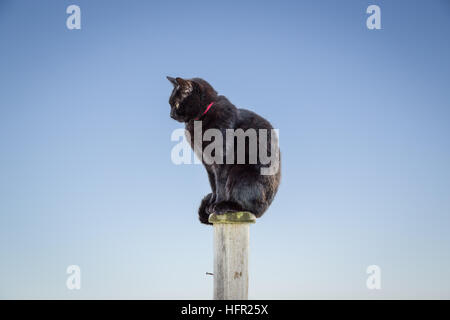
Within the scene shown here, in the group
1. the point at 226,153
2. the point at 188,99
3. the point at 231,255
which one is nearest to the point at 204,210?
the point at 226,153

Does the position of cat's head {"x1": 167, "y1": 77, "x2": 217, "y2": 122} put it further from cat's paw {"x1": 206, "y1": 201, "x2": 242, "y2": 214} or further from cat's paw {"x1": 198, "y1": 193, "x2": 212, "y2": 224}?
cat's paw {"x1": 206, "y1": 201, "x2": 242, "y2": 214}

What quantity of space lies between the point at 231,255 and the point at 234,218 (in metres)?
0.34

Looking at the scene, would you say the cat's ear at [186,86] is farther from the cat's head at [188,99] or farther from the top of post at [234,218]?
the top of post at [234,218]

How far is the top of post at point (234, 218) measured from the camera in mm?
3799

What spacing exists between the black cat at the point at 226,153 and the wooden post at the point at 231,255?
7.3 inches

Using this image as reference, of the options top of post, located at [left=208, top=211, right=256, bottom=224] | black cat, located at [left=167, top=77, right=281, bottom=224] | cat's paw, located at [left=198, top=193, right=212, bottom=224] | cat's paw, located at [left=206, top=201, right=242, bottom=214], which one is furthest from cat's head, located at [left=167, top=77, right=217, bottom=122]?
top of post, located at [left=208, top=211, right=256, bottom=224]

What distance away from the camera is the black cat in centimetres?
411

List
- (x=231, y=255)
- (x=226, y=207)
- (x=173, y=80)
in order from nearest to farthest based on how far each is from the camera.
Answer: (x=231, y=255) < (x=226, y=207) < (x=173, y=80)

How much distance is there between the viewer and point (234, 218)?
3801 mm

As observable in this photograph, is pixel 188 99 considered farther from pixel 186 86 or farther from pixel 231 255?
pixel 231 255

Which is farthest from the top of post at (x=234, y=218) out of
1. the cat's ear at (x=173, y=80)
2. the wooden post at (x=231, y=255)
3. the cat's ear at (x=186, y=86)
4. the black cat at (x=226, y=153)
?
the cat's ear at (x=173, y=80)

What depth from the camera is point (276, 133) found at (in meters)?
4.45
